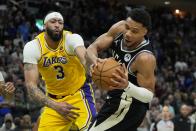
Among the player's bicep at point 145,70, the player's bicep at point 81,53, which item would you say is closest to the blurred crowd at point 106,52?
the player's bicep at point 81,53

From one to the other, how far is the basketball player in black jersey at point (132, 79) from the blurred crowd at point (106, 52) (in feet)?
16.5

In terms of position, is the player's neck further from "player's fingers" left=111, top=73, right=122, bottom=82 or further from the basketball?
"player's fingers" left=111, top=73, right=122, bottom=82

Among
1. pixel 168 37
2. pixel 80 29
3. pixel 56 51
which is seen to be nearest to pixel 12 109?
pixel 56 51

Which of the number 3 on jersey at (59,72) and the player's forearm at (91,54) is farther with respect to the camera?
the number 3 on jersey at (59,72)

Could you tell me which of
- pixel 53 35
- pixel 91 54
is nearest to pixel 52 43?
pixel 53 35

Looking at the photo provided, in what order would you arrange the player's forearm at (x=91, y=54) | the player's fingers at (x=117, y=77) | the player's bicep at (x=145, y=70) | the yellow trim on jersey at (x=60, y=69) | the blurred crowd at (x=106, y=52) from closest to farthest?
the player's fingers at (x=117, y=77), the player's bicep at (x=145, y=70), the player's forearm at (x=91, y=54), the yellow trim on jersey at (x=60, y=69), the blurred crowd at (x=106, y=52)

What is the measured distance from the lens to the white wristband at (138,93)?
5.08 m

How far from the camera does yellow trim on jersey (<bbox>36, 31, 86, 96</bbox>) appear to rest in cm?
687

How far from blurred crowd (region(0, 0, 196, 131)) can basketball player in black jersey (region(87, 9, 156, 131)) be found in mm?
5044

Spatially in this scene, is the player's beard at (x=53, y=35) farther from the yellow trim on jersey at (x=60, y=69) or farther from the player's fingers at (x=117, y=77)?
the player's fingers at (x=117, y=77)

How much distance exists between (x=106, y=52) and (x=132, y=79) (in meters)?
12.4

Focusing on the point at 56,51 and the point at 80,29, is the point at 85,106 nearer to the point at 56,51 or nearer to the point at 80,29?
the point at 56,51

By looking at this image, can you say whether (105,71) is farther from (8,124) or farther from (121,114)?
(8,124)

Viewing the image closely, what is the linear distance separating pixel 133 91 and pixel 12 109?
6.53 metres
